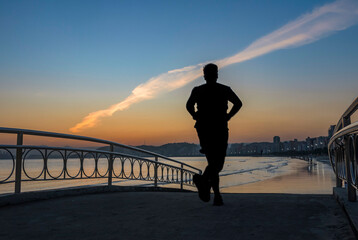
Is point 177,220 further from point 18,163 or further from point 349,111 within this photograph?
point 18,163

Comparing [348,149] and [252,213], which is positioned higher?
[348,149]

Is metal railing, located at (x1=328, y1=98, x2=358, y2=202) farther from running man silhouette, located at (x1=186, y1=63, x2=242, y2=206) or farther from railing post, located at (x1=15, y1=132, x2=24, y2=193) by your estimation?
railing post, located at (x1=15, y1=132, x2=24, y2=193)

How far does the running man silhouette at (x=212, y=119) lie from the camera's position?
3.74m

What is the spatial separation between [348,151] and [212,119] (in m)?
1.56

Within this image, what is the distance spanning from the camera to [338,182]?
4516mm

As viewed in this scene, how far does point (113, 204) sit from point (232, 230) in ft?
7.12

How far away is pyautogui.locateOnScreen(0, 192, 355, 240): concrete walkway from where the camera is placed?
2.60m

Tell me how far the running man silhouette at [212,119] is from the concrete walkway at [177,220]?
404mm

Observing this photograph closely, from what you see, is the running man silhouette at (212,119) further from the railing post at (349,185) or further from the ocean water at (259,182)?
the ocean water at (259,182)

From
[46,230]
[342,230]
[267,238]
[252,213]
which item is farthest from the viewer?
[252,213]

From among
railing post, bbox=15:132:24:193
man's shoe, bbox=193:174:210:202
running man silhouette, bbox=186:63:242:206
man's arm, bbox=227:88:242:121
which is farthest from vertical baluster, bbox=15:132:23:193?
man's arm, bbox=227:88:242:121

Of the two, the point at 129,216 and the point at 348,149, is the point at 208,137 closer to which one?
the point at 129,216

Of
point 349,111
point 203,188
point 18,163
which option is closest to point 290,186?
point 349,111

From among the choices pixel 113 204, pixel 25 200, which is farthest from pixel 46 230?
pixel 25 200
